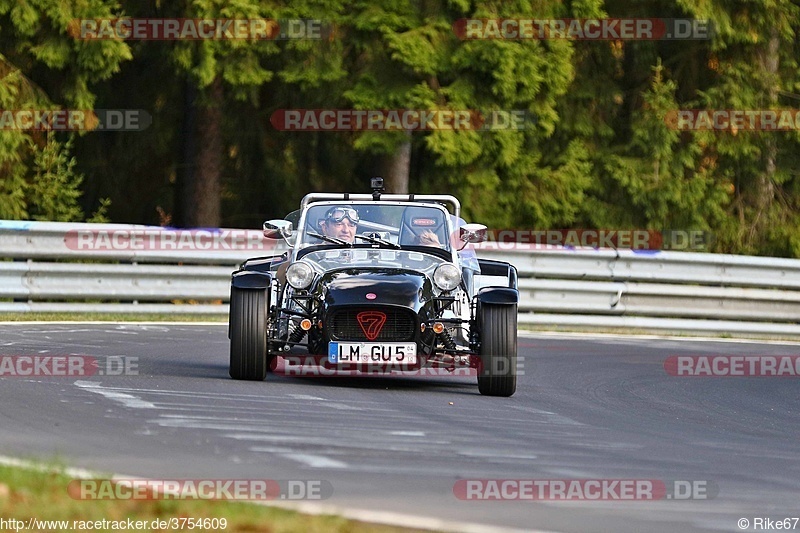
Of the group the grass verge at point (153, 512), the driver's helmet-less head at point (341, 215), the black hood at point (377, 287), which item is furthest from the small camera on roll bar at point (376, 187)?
the grass verge at point (153, 512)

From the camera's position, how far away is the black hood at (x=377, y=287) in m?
11.0

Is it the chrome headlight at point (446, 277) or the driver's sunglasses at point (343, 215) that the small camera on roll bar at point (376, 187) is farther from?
the chrome headlight at point (446, 277)

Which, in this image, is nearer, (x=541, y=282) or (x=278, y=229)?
(x=278, y=229)

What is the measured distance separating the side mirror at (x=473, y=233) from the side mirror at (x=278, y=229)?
1.38 meters

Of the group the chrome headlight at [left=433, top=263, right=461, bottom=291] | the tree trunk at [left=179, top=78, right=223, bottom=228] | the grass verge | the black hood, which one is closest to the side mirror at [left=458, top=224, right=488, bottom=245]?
the chrome headlight at [left=433, top=263, right=461, bottom=291]

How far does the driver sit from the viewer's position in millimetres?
12234

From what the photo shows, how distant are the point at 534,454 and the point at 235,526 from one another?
2793mm

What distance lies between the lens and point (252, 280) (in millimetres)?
11234

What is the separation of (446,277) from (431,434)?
2949mm

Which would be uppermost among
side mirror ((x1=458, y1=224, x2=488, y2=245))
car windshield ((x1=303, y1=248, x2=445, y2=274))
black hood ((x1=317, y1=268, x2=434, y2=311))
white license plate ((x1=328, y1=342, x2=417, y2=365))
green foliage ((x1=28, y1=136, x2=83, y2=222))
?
Answer: green foliage ((x1=28, y1=136, x2=83, y2=222))

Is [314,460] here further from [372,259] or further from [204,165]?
[204,165]

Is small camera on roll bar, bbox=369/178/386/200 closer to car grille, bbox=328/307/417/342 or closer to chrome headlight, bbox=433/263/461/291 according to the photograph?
chrome headlight, bbox=433/263/461/291

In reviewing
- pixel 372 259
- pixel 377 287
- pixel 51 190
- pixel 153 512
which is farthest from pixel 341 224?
pixel 51 190

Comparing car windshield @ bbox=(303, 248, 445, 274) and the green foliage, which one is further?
the green foliage
